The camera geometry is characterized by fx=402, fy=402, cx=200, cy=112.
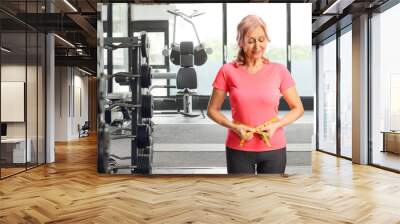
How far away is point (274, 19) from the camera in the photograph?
527 cm

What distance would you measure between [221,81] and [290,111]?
0.95m

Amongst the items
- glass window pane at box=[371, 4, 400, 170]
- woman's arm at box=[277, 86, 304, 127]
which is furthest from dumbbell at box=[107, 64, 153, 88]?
glass window pane at box=[371, 4, 400, 170]

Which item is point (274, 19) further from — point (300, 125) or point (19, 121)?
point (19, 121)

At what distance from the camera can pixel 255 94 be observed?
468 cm

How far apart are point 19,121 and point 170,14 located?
3044 millimetres

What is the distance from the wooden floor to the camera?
3461mm

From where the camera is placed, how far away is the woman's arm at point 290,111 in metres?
4.87

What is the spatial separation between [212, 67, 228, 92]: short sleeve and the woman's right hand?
1.55ft

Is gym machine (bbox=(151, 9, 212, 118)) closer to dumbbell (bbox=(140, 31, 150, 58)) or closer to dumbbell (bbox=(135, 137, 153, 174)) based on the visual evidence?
dumbbell (bbox=(140, 31, 150, 58))

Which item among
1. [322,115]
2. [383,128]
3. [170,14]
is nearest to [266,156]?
[170,14]

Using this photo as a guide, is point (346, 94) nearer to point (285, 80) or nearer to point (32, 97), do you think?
point (285, 80)

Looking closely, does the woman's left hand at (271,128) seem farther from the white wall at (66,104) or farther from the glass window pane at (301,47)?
the white wall at (66,104)

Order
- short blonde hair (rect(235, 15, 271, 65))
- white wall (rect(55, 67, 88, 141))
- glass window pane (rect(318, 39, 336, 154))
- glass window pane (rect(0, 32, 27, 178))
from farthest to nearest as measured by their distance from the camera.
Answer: white wall (rect(55, 67, 88, 141))
glass window pane (rect(318, 39, 336, 154))
glass window pane (rect(0, 32, 27, 178))
short blonde hair (rect(235, 15, 271, 65))

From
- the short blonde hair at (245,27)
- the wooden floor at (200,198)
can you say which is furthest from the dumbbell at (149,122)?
the short blonde hair at (245,27)
